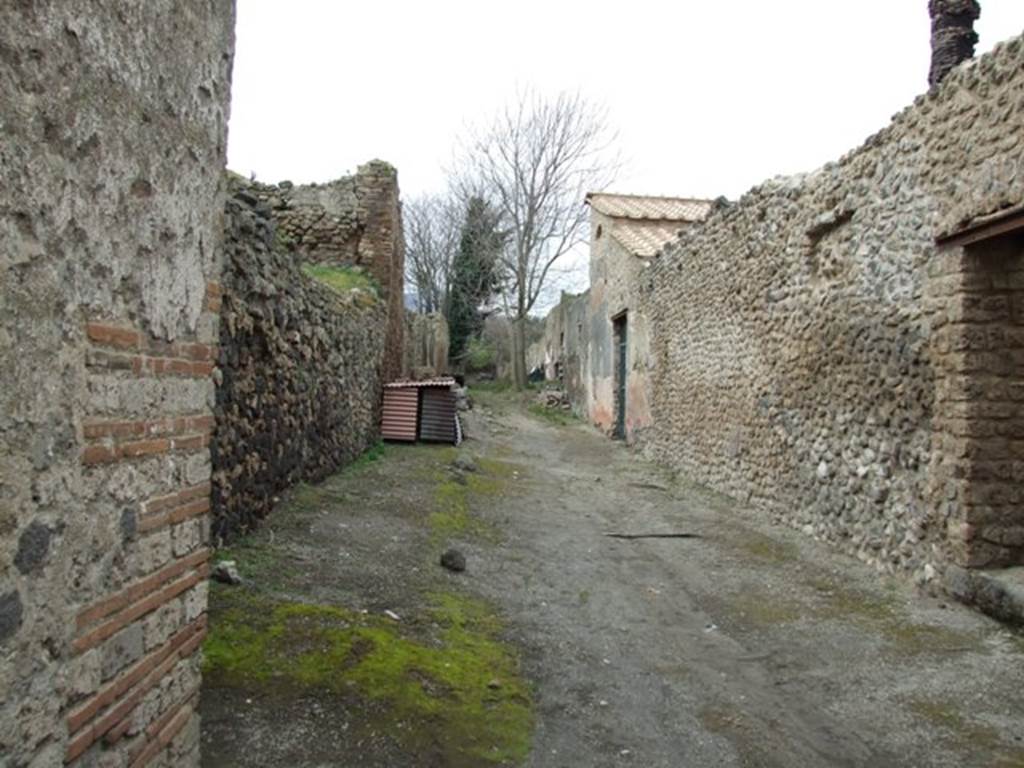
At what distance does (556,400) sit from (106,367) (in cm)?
2046

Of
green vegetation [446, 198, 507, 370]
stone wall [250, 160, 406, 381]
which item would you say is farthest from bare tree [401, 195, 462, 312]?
stone wall [250, 160, 406, 381]

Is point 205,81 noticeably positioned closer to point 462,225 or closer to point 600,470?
point 600,470

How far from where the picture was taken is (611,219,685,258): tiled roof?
49.3ft

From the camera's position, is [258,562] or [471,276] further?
[471,276]

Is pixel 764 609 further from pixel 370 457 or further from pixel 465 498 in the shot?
pixel 370 457

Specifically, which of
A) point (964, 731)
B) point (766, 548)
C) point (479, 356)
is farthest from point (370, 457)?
point (479, 356)

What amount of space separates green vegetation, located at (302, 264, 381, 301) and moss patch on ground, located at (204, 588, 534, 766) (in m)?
7.29

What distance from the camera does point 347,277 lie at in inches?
454

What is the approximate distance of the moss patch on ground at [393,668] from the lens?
3.03m

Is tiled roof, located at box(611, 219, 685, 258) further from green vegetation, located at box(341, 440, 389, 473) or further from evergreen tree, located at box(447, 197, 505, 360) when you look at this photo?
evergreen tree, located at box(447, 197, 505, 360)

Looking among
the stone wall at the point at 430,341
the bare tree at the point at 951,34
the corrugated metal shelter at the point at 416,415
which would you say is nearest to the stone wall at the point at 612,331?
the corrugated metal shelter at the point at 416,415

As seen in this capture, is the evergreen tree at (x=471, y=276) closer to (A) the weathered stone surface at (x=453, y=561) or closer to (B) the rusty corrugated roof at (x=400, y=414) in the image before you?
(B) the rusty corrugated roof at (x=400, y=414)

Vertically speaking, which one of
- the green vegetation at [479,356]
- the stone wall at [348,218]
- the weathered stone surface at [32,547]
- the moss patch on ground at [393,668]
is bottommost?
the moss patch on ground at [393,668]

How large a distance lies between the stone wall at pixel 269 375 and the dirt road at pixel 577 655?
392 mm
